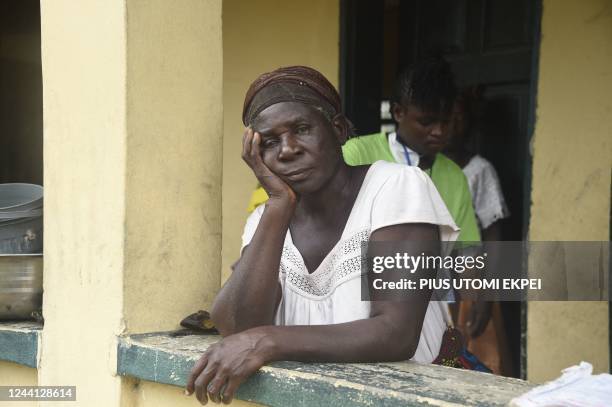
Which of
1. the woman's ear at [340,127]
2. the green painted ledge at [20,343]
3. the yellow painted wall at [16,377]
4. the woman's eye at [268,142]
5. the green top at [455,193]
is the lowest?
the yellow painted wall at [16,377]

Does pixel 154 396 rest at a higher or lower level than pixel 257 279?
lower

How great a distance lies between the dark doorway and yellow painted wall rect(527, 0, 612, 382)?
391 millimetres

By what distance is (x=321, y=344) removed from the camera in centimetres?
225

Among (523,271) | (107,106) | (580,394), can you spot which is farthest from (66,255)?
(523,271)

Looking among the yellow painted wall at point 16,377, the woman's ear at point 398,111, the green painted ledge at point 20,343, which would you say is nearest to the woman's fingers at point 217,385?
the green painted ledge at point 20,343

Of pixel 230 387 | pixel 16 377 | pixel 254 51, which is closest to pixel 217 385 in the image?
pixel 230 387

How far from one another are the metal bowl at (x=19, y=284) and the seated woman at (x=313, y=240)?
2.97 ft

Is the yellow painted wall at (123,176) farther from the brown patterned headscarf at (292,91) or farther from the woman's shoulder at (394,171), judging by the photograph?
the woman's shoulder at (394,171)

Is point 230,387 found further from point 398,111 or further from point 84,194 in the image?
point 398,111

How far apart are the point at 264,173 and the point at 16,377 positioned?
1308mm

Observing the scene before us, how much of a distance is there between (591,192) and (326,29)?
1815 mm

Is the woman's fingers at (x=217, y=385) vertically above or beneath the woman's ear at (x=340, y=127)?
beneath

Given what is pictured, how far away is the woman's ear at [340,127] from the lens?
8.61ft

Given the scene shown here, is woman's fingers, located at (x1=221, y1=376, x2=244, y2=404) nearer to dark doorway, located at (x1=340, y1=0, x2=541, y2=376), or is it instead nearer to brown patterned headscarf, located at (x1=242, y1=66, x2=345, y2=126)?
brown patterned headscarf, located at (x1=242, y1=66, x2=345, y2=126)
